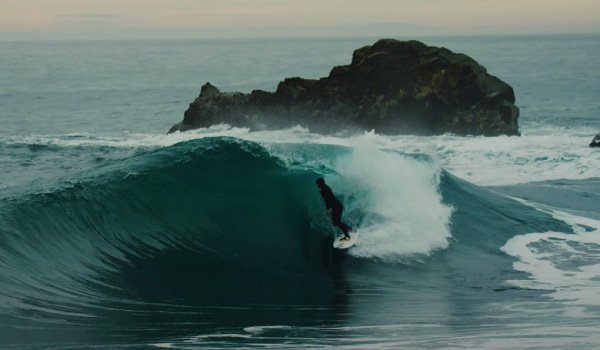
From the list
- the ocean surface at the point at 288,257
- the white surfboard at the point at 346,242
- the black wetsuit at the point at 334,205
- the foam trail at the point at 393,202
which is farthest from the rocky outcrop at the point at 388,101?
the black wetsuit at the point at 334,205

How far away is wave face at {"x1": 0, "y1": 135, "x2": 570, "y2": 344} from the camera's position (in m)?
9.33

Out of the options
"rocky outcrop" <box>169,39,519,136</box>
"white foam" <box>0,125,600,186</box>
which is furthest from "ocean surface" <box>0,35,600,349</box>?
"rocky outcrop" <box>169,39,519,136</box>

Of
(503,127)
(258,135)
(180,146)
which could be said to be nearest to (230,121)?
(258,135)

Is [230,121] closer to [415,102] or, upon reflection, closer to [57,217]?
[415,102]

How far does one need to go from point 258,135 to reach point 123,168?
65.3 ft

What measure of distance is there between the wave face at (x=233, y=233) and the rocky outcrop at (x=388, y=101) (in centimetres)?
1740

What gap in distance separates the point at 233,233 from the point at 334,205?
7.31 ft

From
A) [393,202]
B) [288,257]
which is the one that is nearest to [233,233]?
[288,257]

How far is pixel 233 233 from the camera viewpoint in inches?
480

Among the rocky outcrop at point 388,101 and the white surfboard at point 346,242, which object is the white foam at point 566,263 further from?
the rocky outcrop at point 388,101

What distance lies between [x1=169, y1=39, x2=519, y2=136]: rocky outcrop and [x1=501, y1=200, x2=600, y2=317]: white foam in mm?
18414

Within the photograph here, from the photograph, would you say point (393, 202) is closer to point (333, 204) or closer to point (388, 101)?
point (333, 204)

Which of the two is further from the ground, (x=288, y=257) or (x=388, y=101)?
(x=388, y=101)

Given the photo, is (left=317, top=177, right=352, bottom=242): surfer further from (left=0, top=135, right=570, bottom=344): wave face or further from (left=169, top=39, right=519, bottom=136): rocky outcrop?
(left=169, top=39, right=519, bottom=136): rocky outcrop
